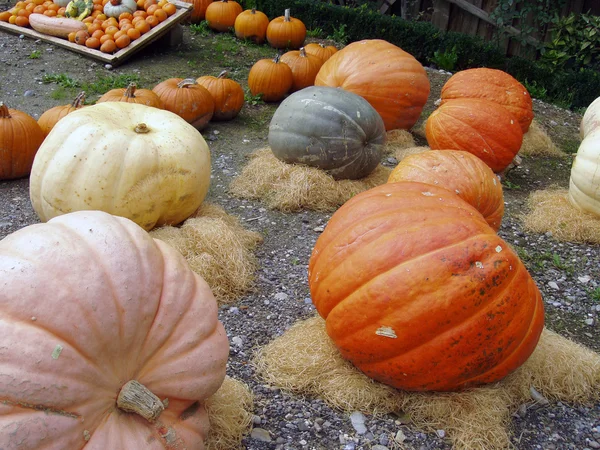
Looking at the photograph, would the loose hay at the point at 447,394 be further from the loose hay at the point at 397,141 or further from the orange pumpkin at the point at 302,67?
the orange pumpkin at the point at 302,67

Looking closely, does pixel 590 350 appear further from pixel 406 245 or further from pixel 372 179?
pixel 372 179

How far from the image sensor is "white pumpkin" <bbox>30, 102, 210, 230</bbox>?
3531 mm

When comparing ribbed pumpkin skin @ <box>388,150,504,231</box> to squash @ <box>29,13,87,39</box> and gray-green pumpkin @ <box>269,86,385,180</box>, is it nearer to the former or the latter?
gray-green pumpkin @ <box>269,86,385,180</box>

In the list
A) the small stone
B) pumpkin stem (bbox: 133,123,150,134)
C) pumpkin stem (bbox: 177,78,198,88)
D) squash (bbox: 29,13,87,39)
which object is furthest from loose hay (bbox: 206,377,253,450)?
squash (bbox: 29,13,87,39)

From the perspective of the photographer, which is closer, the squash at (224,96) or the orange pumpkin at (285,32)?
the squash at (224,96)

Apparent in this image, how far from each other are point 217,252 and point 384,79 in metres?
3.02

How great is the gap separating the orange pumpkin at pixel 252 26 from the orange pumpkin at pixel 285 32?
0.52 feet

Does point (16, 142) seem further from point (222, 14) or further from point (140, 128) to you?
point (222, 14)

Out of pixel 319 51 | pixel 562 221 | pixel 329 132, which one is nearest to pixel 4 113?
pixel 329 132

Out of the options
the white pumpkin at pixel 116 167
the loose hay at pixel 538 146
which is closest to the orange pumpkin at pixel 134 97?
the white pumpkin at pixel 116 167

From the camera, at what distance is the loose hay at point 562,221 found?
445cm

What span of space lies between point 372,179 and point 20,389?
379 cm

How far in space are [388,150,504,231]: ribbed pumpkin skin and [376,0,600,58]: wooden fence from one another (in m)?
5.26

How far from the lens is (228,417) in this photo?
7.97 feet
